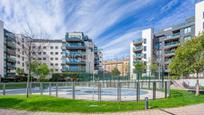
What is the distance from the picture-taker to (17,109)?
1237 centimetres

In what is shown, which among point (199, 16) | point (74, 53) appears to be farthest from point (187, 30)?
point (74, 53)

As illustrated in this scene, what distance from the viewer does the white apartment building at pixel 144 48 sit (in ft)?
261

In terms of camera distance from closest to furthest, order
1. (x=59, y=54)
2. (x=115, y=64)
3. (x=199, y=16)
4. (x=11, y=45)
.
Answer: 1. (x=199, y=16)
2. (x=11, y=45)
3. (x=59, y=54)
4. (x=115, y=64)

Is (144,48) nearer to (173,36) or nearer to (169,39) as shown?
(169,39)

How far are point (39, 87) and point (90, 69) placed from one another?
59841mm

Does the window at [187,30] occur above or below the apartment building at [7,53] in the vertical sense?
above

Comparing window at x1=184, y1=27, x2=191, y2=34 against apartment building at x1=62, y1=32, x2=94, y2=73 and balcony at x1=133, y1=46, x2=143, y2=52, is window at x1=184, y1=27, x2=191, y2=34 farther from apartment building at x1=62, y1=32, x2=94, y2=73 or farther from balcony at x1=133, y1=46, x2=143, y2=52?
apartment building at x1=62, y1=32, x2=94, y2=73

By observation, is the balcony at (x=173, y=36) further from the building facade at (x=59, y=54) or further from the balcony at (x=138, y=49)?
the building facade at (x=59, y=54)

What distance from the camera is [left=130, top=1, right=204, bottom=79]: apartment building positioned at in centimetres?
5503

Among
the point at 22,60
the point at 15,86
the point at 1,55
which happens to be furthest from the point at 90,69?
the point at 15,86

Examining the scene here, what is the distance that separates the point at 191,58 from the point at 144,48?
199ft

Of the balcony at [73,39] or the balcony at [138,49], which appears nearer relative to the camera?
the balcony at [73,39]

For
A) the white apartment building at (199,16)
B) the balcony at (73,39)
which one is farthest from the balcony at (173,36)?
the balcony at (73,39)

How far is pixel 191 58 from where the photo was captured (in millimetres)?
22312
